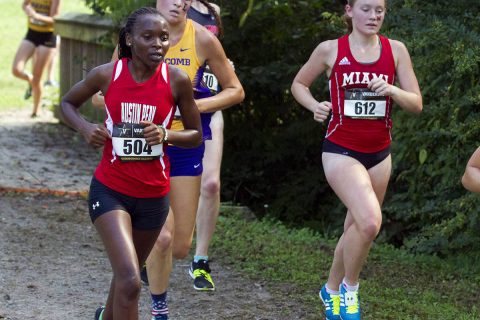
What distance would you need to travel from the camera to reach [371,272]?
8.33 metres

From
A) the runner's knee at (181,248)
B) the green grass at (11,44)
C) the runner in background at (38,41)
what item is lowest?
the green grass at (11,44)

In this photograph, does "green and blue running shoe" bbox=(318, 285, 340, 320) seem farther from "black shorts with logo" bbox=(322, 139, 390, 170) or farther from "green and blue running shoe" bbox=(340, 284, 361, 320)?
"black shorts with logo" bbox=(322, 139, 390, 170)

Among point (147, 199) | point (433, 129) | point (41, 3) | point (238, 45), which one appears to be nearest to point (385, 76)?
point (147, 199)

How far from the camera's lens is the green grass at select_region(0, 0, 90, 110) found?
17.6 m

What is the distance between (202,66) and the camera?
21.9 ft

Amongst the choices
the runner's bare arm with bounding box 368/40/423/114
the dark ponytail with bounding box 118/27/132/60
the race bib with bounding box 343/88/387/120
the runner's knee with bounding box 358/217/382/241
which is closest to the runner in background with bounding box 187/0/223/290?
the race bib with bounding box 343/88/387/120

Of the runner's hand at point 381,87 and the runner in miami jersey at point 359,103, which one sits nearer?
the runner's hand at point 381,87

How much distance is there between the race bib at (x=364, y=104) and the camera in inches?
246

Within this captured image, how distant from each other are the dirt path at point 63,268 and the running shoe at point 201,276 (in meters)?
0.07

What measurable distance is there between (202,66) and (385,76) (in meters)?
1.11

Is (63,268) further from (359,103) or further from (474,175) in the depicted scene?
(474,175)

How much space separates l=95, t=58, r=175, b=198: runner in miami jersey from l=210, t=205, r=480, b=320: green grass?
6.34 feet

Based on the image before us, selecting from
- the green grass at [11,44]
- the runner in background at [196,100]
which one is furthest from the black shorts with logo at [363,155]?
the green grass at [11,44]

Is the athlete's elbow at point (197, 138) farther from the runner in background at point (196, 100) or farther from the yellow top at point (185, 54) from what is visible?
the yellow top at point (185, 54)
